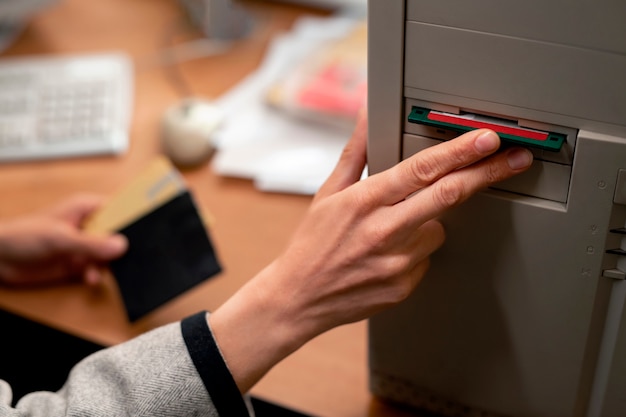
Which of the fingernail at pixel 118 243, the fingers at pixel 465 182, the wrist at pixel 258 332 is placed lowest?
the fingernail at pixel 118 243

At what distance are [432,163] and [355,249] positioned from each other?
→ 10cm

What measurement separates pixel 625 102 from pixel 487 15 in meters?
0.11

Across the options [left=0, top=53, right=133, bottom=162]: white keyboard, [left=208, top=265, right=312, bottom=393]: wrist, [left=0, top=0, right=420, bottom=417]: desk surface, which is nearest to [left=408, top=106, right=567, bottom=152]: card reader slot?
[left=208, top=265, right=312, bottom=393]: wrist

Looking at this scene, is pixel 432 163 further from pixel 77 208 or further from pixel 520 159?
pixel 77 208

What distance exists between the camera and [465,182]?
22.8 inches

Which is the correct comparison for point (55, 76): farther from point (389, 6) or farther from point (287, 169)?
point (389, 6)

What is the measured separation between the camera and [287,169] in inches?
42.4

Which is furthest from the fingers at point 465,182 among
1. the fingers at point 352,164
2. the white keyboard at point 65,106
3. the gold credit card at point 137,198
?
the white keyboard at point 65,106

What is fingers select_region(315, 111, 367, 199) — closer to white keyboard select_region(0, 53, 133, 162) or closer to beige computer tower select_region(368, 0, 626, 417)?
beige computer tower select_region(368, 0, 626, 417)

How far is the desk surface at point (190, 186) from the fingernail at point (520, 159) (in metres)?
0.33

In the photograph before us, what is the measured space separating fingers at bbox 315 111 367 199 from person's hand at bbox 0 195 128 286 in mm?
376

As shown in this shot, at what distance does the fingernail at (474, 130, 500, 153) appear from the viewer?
557 millimetres

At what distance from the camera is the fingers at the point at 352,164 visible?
2.23 feet

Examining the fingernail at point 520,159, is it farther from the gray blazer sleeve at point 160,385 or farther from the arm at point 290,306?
the gray blazer sleeve at point 160,385
